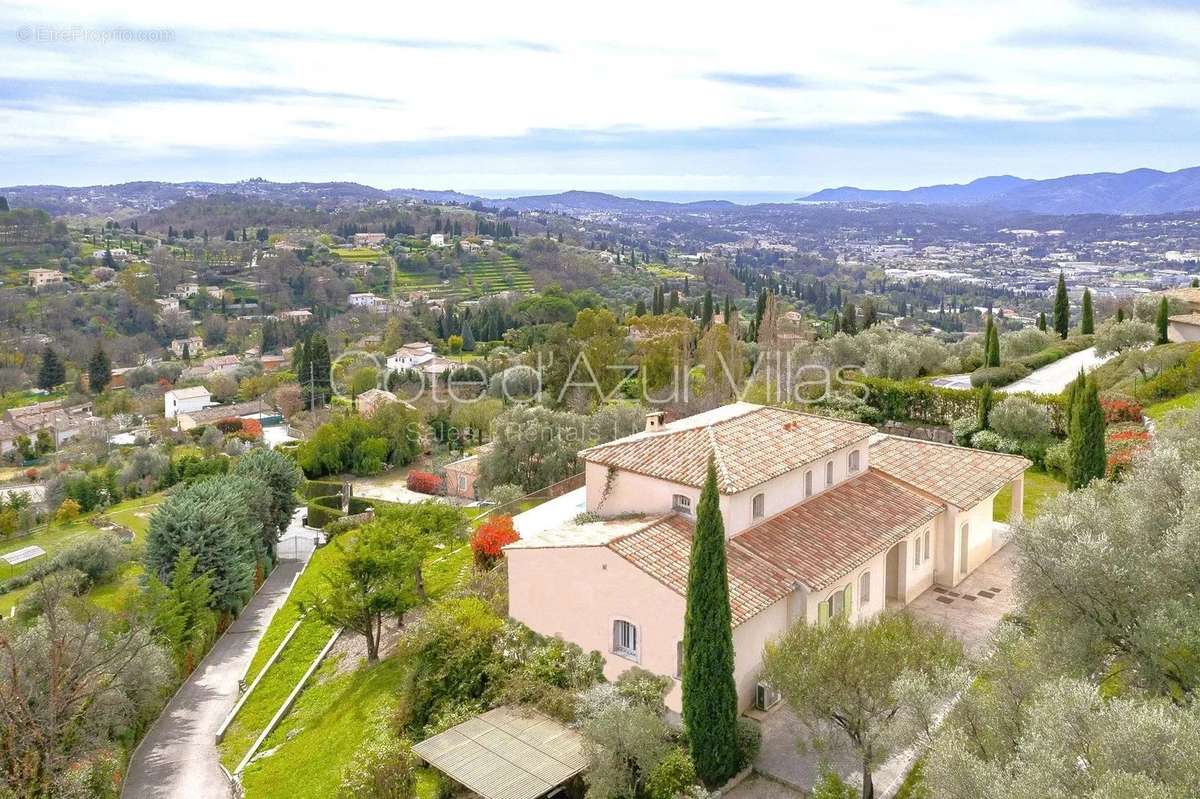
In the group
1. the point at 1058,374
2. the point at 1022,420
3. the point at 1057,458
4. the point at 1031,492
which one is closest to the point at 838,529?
the point at 1031,492

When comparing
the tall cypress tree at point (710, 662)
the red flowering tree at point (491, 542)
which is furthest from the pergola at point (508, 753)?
the red flowering tree at point (491, 542)

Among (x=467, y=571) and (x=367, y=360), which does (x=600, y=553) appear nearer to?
(x=467, y=571)

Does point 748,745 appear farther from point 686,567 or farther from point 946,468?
point 946,468

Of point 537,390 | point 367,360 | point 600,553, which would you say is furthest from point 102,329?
point 600,553

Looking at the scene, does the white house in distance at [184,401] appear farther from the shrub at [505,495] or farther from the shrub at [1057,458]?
the shrub at [1057,458]

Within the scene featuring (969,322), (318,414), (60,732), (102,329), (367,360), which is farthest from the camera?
(969,322)

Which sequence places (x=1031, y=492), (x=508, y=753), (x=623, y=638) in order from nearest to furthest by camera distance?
(x=508, y=753)
(x=623, y=638)
(x=1031, y=492)
